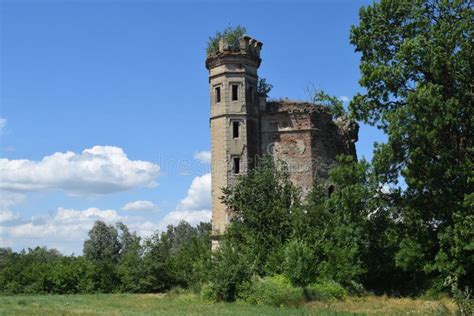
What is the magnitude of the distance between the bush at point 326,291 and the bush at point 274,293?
2.07 feet

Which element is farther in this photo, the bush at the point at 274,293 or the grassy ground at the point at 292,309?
the bush at the point at 274,293

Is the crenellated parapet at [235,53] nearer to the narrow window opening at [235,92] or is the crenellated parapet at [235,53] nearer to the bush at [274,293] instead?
the narrow window opening at [235,92]

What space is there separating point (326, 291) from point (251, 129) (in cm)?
1357

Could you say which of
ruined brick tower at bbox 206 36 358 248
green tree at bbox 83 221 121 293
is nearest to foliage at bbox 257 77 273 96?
ruined brick tower at bbox 206 36 358 248

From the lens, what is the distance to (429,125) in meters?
22.9

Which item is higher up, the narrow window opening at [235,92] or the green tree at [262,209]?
the narrow window opening at [235,92]

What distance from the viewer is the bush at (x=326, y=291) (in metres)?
25.3

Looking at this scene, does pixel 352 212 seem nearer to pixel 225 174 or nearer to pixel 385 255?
pixel 385 255

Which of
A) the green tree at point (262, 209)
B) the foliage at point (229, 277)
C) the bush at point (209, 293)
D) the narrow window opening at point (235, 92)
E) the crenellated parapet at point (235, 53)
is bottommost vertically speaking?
the bush at point (209, 293)

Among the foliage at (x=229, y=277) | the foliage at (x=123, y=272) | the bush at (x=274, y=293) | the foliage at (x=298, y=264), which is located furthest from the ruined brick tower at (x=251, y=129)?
the bush at (x=274, y=293)

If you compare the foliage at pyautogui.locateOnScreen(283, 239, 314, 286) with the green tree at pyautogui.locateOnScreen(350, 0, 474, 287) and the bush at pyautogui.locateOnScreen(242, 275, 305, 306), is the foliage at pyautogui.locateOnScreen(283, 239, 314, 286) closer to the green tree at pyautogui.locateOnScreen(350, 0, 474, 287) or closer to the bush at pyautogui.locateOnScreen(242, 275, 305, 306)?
the bush at pyautogui.locateOnScreen(242, 275, 305, 306)

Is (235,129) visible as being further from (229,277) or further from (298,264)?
(298,264)

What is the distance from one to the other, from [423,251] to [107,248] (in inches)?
2245

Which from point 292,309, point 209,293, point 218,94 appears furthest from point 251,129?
point 292,309
